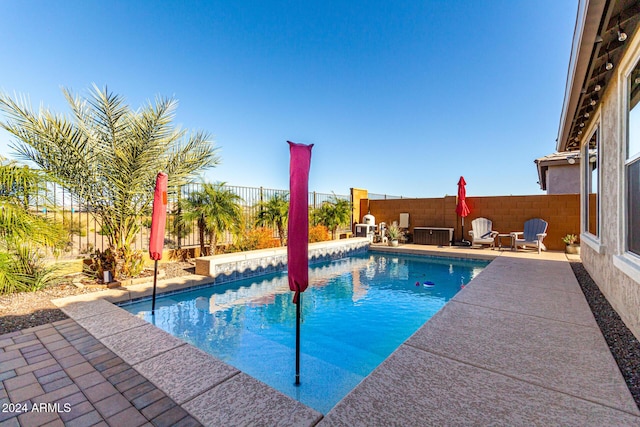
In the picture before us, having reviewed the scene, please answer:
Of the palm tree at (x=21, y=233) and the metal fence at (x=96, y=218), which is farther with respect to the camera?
the metal fence at (x=96, y=218)

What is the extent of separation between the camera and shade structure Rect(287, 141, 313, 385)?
267 centimetres

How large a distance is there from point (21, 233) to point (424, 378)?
6327 millimetres

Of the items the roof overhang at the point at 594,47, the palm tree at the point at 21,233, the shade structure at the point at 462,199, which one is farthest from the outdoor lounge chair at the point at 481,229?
the palm tree at the point at 21,233

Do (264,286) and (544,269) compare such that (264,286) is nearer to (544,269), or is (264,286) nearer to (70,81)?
(70,81)

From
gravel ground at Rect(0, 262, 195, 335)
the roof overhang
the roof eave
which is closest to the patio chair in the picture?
the roof overhang

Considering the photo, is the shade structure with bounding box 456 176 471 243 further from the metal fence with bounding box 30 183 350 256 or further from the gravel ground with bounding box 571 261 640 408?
the metal fence with bounding box 30 183 350 256

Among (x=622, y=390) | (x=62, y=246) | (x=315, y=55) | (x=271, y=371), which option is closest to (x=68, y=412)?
(x=271, y=371)

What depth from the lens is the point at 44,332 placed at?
11.1 feet

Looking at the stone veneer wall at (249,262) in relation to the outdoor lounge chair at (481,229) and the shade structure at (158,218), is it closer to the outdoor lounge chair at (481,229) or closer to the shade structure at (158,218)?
the shade structure at (158,218)

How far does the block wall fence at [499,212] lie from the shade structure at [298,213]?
1125 cm

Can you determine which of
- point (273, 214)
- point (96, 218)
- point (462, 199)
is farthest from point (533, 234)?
point (96, 218)

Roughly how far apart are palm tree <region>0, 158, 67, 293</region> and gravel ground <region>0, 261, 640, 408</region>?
0.30 m

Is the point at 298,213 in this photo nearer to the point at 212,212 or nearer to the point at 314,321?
the point at 314,321

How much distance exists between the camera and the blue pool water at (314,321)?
3199 millimetres
